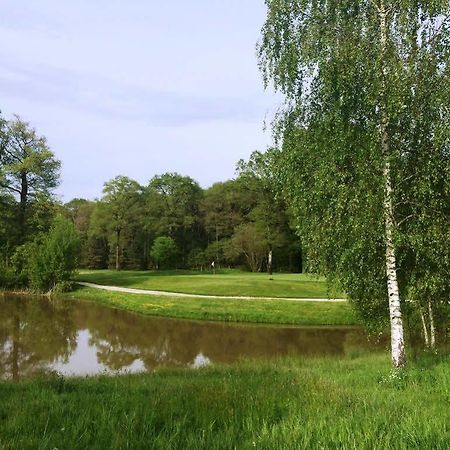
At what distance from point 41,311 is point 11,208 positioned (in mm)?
17490

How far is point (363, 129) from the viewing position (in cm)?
1099

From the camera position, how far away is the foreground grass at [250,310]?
29.3 metres

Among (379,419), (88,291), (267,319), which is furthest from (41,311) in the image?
(379,419)

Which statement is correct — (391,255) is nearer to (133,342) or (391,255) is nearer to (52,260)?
(133,342)

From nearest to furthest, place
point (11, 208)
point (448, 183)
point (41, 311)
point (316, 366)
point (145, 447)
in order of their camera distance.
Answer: point (145, 447) < point (448, 183) < point (316, 366) < point (41, 311) < point (11, 208)

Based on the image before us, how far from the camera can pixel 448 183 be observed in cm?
992

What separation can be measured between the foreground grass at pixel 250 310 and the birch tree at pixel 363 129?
17.9 m

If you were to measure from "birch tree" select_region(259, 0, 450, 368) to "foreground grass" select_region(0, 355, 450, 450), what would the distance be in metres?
3.30

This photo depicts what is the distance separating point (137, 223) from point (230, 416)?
6443 cm

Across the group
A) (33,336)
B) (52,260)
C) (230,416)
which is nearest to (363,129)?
(230,416)

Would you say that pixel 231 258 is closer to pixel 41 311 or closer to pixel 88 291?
pixel 88 291

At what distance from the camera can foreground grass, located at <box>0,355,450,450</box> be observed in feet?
17.1

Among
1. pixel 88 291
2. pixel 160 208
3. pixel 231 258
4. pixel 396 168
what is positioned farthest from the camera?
pixel 160 208

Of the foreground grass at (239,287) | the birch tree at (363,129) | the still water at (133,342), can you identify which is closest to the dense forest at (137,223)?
the foreground grass at (239,287)
